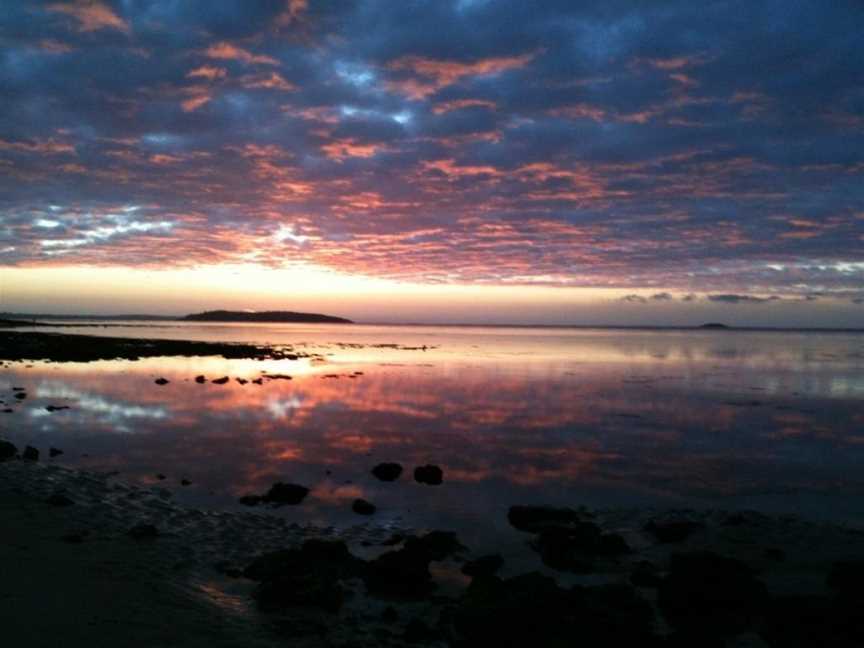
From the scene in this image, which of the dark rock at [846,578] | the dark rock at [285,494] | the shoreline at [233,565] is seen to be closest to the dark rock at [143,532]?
the shoreline at [233,565]

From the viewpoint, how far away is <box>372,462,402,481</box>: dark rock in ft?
65.1

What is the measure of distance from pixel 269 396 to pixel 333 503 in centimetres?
2308

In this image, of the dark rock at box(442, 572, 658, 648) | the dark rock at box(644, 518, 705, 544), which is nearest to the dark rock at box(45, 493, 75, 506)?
the dark rock at box(442, 572, 658, 648)

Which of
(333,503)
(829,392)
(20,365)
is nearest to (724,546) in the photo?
(333,503)

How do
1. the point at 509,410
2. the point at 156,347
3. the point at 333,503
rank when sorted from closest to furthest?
the point at 333,503 < the point at 509,410 < the point at 156,347

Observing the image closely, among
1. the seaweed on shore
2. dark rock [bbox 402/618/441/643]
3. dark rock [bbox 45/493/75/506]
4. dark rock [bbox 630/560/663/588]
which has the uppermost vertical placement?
the seaweed on shore

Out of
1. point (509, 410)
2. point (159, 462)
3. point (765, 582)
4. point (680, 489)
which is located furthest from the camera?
point (509, 410)

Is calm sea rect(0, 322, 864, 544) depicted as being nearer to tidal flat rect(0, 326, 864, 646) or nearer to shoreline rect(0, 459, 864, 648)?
tidal flat rect(0, 326, 864, 646)

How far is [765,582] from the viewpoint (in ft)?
41.0

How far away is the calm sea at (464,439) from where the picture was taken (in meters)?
18.2

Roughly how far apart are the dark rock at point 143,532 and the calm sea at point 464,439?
9.41 ft

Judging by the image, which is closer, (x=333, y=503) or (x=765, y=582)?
(x=765, y=582)

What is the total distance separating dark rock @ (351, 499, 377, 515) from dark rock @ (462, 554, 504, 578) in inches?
157

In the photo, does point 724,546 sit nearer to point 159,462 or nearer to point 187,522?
point 187,522
